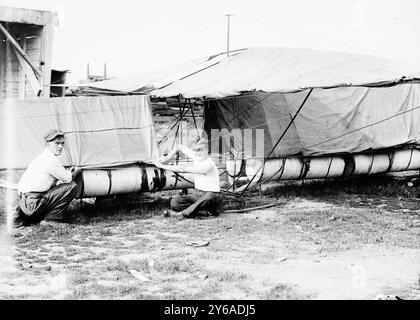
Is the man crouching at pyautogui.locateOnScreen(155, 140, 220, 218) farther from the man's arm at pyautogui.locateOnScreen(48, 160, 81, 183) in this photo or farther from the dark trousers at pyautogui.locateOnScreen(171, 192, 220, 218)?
the man's arm at pyautogui.locateOnScreen(48, 160, 81, 183)

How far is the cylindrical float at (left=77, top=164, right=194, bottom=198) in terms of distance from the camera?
896 centimetres

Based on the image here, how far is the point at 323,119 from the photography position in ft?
38.8

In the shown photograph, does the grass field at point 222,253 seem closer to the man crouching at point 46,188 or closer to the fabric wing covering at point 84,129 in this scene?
the man crouching at point 46,188

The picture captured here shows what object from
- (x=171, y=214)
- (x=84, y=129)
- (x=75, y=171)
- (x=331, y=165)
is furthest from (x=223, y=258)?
(x=331, y=165)

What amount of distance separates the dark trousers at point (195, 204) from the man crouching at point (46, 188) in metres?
1.95

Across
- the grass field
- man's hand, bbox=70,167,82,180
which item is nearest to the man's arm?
man's hand, bbox=70,167,82,180

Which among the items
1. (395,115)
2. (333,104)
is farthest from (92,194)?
(395,115)

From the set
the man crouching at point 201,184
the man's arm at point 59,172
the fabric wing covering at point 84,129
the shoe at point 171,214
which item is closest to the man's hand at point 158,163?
the man crouching at point 201,184

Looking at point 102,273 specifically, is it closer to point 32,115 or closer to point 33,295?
point 33,295

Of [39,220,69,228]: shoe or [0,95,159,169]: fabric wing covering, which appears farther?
[0,95,159,169]: fabric wing covering

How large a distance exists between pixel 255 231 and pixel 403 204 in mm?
3974

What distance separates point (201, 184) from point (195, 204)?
38 cm

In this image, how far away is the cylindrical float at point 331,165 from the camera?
10844mm

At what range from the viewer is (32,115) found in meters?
8.95
